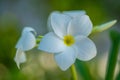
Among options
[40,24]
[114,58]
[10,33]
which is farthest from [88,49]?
[40,24]

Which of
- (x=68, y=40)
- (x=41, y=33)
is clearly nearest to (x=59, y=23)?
(x=68, y=40)

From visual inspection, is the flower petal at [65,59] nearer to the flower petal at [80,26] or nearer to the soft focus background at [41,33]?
the flower petal at [80,26]

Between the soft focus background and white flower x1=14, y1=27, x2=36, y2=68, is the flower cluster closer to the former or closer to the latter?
white flower x1=14, y1=27, x2=36, y2=68

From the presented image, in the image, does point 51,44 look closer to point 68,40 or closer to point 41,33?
point 68,40

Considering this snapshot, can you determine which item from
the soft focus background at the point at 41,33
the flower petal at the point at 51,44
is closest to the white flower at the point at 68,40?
the flower petal at the point at 51,44

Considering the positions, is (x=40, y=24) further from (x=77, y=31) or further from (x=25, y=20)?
(x=77, y=31)

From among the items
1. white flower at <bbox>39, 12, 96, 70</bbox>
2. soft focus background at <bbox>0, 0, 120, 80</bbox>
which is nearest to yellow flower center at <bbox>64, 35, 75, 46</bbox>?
white flower at <bbox>39, 12, 96, 70</bbox>
